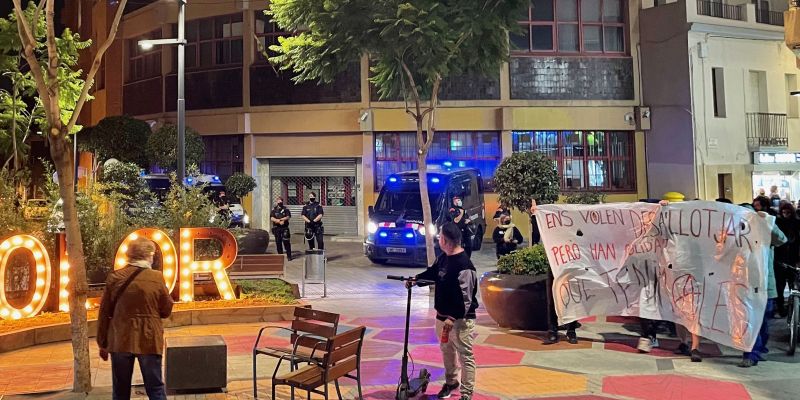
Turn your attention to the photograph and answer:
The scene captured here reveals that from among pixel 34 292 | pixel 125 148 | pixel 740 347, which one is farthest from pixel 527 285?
pixel 125 148

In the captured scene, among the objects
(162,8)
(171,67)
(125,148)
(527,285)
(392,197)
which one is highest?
(162,8)

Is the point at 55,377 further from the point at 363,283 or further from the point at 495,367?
the point at 363,283

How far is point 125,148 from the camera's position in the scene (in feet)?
79.2

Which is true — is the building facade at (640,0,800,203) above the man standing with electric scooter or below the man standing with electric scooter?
above

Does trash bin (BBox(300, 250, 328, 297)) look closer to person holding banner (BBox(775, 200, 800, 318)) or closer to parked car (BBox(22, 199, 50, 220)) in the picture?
parked car (BBox(22, 199, 50, 220))

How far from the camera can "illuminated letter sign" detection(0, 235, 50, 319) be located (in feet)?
29.1

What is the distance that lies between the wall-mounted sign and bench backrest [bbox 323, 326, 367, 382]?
77.6 feet

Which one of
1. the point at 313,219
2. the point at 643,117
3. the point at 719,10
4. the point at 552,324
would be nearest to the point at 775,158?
the point at 643,117

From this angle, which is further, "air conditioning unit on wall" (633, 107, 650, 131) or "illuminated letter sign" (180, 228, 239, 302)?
"air conditioning unit on wall" (633, 107, 650, 131)

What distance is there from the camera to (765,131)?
25.4m

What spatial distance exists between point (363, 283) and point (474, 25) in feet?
21.7

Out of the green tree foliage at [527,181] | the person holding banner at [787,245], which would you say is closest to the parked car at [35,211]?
the green tree foliage at [527,181]

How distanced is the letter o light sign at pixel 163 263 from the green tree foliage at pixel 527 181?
8.32m

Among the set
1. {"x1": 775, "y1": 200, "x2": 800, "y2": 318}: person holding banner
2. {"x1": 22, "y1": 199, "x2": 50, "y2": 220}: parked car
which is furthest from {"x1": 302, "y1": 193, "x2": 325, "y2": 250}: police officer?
{"x1": 775, "y1": 200, "x2": 800, "y2": 318}: person holding banner
